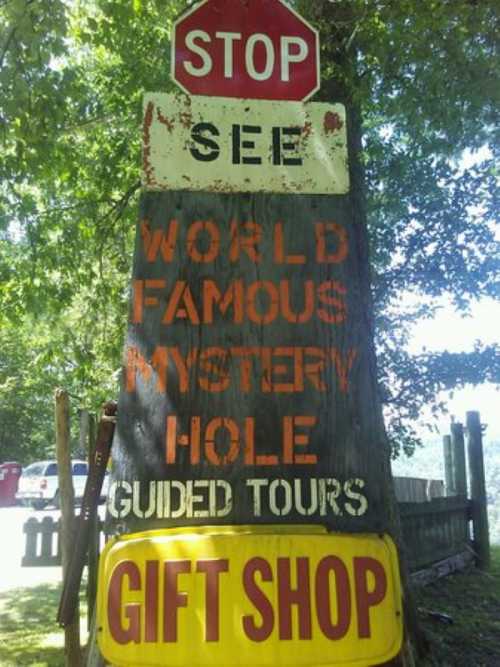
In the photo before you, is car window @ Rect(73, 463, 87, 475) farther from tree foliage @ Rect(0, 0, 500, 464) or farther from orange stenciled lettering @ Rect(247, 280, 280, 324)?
orange stenciled lettering @ Rect(247, 280, 280, 324)

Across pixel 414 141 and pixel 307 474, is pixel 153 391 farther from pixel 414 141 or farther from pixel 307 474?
pixel 414 141

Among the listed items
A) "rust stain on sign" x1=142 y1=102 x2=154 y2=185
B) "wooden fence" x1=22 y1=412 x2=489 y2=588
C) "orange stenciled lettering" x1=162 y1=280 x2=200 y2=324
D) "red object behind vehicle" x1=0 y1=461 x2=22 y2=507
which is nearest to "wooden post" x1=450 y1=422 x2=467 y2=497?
"wooden fence" x1=22 y1=412 x2=489 y2=588

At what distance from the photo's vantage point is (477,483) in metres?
9.38

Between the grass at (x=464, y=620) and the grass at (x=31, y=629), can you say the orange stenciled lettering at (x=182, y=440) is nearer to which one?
the grass at (x=464, y=620)

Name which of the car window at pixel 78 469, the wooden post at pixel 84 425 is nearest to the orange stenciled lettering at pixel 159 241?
the wooden post at pixel 84 425

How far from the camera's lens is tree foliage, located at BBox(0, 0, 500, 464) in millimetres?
4868

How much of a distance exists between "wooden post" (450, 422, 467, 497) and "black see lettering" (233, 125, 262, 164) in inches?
322

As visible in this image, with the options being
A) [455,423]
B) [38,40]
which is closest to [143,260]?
[38,40]

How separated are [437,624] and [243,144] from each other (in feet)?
17.4

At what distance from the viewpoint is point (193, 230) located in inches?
92.2

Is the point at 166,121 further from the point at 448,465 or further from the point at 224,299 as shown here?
the point at 448,465

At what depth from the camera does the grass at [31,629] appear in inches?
215

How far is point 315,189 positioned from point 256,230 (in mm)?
267

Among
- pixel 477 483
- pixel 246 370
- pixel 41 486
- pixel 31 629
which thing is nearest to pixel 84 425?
pixel 41 486
